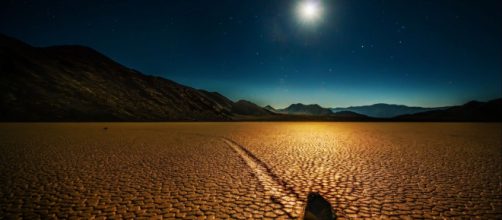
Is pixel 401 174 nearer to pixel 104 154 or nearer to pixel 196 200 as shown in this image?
pixel 196 200

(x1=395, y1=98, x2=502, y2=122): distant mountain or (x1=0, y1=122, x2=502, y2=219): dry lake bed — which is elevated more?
(x1=395, y1=98, x2=502, y2=122): distant mountain

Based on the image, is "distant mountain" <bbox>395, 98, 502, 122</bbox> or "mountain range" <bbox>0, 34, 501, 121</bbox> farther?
"distant mountain" <bbox>395, 98, 502, 122</bbox>

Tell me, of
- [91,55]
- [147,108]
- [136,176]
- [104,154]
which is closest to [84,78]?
[147,108]

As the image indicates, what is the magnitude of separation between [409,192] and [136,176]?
6825 millimetres

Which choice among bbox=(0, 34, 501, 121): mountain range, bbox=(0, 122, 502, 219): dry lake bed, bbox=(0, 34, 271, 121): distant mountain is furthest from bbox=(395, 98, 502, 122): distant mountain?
bbox=(0, 122, 502, 219): dry lake bed

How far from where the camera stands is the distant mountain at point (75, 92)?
4846 centimetres

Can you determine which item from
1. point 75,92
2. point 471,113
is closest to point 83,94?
point 75,92

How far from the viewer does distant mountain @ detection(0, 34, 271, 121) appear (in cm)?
4846

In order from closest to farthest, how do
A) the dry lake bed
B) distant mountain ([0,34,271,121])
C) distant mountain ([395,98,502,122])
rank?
the dry lake bed
distant mountain ([0,34,271,121])
distant mountain ([395,98,502,122])

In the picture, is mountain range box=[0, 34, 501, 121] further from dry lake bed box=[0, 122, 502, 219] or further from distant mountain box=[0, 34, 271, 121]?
dry lake bed box=[0, 122, 502, 219]

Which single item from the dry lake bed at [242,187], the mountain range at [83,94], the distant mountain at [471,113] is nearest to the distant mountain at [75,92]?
the mountain range at [83,94]

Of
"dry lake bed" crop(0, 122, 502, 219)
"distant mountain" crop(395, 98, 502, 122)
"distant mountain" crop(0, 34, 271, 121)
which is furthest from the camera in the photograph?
"distant mountain" crop(395, 98, 502, 122)

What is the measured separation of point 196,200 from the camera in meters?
4.68

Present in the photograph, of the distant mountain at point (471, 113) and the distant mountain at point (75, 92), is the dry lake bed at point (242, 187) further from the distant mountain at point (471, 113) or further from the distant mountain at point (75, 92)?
the distant mountain at point (471, 113)
